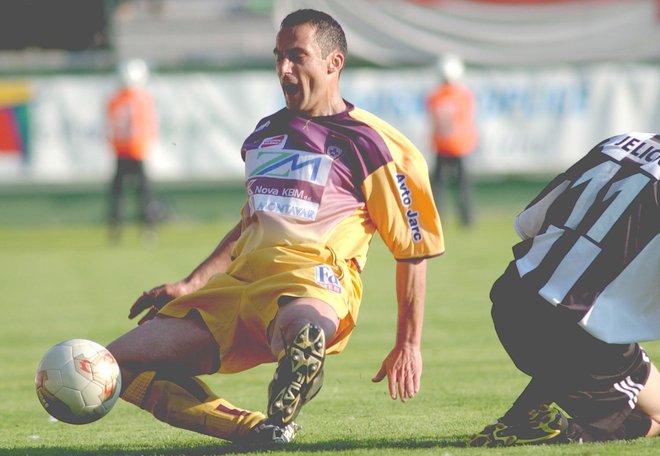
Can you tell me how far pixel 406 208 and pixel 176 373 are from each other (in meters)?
1.14

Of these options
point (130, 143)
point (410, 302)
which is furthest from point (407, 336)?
point (130, 143)

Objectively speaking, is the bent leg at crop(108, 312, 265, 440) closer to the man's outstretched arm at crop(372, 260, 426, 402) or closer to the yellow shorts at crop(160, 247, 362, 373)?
the yellow shorts at crop(160, 247, 362, 373)

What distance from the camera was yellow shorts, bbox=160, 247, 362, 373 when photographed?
4730mm

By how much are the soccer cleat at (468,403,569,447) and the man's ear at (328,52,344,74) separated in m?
1.57

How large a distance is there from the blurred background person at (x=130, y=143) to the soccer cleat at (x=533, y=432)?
497 inches

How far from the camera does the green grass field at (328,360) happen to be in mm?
5117

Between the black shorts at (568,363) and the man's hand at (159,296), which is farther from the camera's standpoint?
the man's hand at (159,296)

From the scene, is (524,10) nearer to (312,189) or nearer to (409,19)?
(409,19)

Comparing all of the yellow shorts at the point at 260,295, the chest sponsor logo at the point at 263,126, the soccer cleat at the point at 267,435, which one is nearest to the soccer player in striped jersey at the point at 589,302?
the yellow shorts at the point at 260,295

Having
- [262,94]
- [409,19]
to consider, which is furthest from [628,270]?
[409,19]

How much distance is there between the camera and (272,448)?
475 cm

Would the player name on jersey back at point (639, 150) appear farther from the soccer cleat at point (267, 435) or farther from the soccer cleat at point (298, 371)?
the soccer cleat at point (267, 435)

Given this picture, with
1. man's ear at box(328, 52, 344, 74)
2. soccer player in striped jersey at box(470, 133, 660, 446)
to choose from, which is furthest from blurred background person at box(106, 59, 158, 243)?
soccer player in striped jersey at box(470, 133, 660, 446)

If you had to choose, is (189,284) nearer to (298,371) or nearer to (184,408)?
(184,408)
